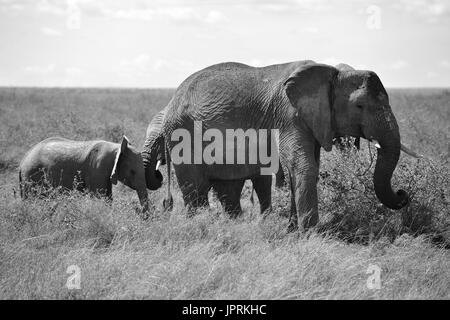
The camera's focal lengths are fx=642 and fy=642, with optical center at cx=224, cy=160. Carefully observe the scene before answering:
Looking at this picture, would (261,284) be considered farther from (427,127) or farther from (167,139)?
(427,127)

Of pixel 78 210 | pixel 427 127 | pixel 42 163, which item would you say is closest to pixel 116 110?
pixel 427 127

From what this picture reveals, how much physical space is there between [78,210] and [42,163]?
201 cm

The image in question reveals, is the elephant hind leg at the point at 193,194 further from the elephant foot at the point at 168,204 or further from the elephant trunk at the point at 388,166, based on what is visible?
the elephant trunk at the point at 388,166

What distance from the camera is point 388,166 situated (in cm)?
717

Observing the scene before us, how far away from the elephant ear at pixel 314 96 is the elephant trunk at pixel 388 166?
1.96 feet

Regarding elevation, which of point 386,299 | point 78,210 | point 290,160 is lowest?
point 386,299

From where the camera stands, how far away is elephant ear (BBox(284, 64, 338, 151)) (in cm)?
718

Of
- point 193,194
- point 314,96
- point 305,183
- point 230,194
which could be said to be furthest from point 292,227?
point 314,96

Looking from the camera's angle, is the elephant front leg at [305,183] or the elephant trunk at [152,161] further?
the elephant trunk at [152,161]

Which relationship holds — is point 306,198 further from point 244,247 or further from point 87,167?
point 87,167

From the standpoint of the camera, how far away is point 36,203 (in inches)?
298

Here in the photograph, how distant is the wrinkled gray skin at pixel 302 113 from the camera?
7.12 m

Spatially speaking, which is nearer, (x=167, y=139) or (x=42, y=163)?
(x=167, y=139)

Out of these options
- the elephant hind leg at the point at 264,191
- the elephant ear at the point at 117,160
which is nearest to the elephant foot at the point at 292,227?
the elephant hind leg at the point at 264,191
